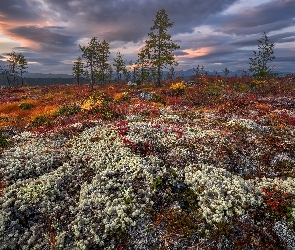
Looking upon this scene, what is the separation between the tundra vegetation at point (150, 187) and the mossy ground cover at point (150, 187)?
1.6 inches

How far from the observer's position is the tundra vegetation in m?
8.52

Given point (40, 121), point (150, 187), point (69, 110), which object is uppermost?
point (69, 110)

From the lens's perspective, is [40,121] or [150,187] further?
[40,121]

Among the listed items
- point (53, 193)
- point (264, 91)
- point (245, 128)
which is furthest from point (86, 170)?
point (264, 91)

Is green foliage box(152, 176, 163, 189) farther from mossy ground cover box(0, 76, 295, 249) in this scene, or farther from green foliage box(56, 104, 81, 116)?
green foliage box(56, 104, 81, 116)

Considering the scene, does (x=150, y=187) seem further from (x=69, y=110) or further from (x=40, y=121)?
(x=69, y=110)

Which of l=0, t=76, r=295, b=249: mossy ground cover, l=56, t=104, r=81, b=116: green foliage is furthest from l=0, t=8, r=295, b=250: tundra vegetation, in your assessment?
l=56, t=104, r=81, b=116: green foliage

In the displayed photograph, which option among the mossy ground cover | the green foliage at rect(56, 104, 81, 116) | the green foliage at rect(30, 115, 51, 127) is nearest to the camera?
the mossy ground cover

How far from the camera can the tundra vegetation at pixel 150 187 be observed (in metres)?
8.52

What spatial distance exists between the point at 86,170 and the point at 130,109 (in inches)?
505

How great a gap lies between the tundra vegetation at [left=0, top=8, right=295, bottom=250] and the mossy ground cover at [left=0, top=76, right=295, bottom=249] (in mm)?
42

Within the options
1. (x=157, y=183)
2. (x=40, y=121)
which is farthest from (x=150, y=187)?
(x=40, y=121)

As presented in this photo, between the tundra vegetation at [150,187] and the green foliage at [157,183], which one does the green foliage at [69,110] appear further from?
the green foliage at [157,183]

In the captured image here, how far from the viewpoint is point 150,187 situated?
10.5 meters
